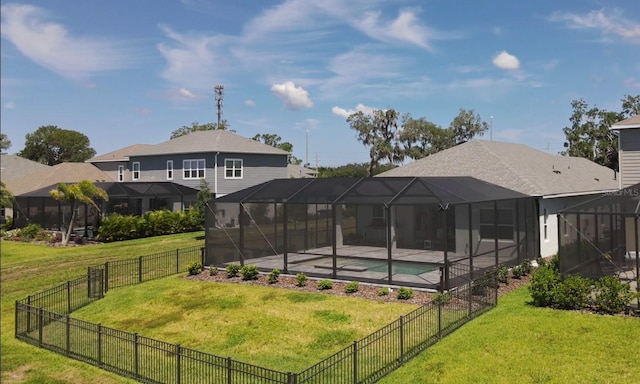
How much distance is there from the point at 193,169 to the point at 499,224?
24.9 meters

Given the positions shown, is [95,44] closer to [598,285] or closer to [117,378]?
[117,378]

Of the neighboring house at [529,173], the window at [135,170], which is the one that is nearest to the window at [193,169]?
the window at [135,170]

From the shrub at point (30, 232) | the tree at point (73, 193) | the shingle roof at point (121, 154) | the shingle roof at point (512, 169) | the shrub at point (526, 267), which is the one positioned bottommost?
the shrub at point (526, 267)

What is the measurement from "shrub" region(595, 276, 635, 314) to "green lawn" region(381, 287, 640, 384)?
442 mm

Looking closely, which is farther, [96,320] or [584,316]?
[96,320]

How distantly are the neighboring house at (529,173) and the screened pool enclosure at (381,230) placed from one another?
1.18m

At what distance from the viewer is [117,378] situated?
1034 cm

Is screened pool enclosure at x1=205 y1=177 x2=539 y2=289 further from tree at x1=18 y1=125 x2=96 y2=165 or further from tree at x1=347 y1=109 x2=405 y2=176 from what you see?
tree at x1=18 y1=125 x2=96 y2=165

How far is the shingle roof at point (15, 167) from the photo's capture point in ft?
150

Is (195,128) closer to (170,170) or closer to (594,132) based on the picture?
(170,170)

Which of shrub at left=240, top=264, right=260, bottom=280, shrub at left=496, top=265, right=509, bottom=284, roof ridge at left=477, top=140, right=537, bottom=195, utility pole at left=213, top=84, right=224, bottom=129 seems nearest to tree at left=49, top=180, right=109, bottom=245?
shrub at left=240, top=264, right=260, bottom=280

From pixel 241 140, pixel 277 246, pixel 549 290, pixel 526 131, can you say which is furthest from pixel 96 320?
pixel 526 131

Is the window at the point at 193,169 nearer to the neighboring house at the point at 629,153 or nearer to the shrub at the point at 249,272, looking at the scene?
the shrub at the point at 249,272

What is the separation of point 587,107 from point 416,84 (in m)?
35.5
